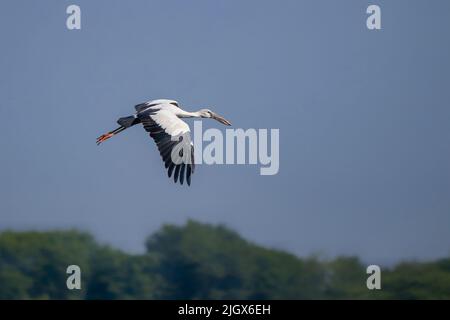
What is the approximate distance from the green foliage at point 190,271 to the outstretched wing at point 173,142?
94.4 inches

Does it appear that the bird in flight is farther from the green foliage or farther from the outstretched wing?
the green foliage

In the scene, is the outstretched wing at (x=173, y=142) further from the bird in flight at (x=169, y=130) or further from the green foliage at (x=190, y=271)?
the green foliage at (x=190, y=271)

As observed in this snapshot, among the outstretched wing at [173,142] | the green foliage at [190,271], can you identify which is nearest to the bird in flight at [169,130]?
the outstretched wing at [173,142]

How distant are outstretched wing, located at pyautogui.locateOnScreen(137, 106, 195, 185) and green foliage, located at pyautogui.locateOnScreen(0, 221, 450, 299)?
240 centimetres

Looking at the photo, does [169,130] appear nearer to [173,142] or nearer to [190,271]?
[173,142]

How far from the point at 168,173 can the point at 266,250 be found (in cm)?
279

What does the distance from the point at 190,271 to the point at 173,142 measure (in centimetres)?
306

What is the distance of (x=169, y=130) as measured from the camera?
76.4ft

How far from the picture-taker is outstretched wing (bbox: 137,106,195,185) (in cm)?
2280

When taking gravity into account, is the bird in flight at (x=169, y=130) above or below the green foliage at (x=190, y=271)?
above

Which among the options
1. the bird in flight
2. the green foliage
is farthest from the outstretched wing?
the green foliage

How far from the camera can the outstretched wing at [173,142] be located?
22.8 metres
